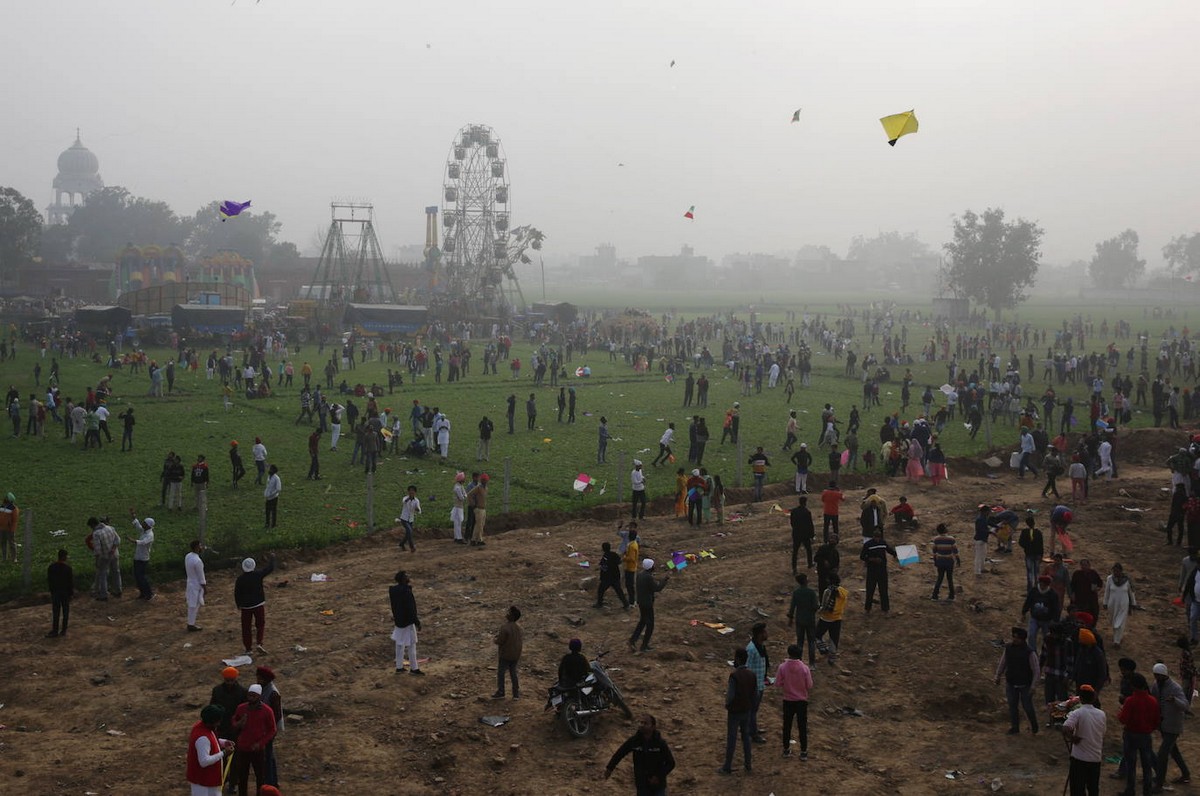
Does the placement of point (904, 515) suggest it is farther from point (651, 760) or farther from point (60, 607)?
point (60, 607)

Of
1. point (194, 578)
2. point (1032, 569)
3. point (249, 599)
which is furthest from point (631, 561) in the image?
point (1032, 569)

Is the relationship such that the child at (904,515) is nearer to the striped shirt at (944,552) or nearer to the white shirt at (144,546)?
the striped shirt at (944,552)

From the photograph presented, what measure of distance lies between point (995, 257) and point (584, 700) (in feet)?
271

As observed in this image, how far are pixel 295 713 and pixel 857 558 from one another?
30.7 ft

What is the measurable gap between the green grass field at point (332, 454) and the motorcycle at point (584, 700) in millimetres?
7927

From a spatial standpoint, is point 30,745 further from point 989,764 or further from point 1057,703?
point 1057,703

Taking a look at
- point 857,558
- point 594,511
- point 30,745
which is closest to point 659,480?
point 594,511

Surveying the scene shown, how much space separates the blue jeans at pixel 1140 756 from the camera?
29.0ft

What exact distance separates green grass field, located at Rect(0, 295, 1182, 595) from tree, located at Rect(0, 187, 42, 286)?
5833cm

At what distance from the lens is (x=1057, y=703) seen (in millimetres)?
10172

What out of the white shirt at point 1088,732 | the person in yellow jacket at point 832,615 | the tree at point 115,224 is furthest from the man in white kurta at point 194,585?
the tree at point 115,224

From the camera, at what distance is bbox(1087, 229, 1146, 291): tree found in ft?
499

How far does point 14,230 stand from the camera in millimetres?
91125

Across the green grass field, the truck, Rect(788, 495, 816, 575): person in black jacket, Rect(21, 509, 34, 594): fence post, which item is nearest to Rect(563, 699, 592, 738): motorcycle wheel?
Rect(788, 495, 816, 575): person in black jacket
